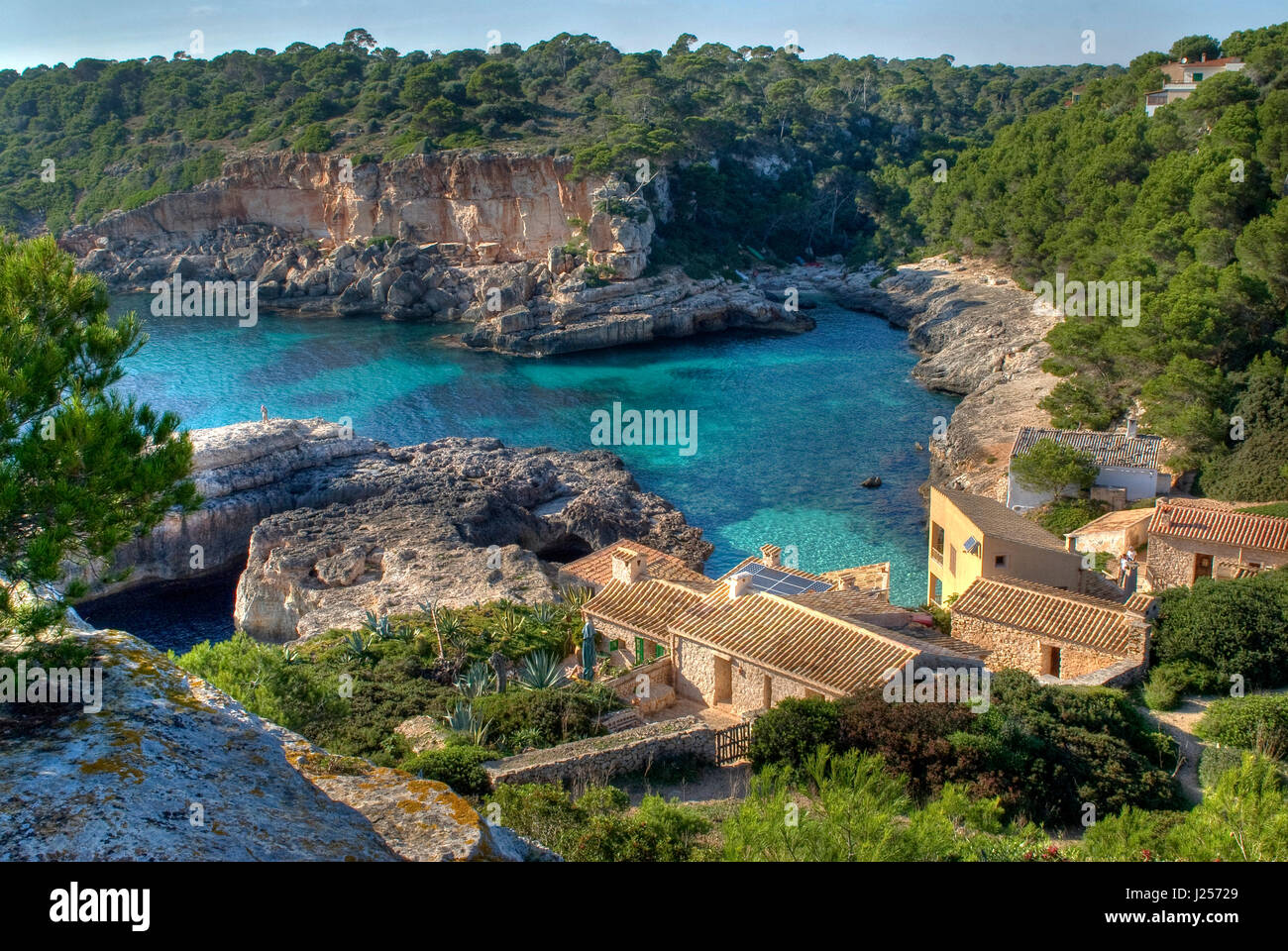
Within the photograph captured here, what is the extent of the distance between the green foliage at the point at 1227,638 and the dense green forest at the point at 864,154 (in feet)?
41.9

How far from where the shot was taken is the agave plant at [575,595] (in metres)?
23.9

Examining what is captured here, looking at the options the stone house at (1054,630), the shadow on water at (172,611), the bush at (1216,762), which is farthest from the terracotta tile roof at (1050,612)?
the shadow on water at (172,611)

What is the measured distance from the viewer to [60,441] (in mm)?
7914

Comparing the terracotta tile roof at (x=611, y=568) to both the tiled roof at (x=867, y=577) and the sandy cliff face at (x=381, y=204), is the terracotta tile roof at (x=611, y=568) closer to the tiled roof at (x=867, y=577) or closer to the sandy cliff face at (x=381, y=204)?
the tiled roof at (x=867, y=577)

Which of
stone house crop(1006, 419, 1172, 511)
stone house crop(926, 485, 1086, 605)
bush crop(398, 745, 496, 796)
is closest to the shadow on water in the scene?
bush crop(398, 745, 496, 796)

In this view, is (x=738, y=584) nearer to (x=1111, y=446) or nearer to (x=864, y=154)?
(x=1111, y=446)

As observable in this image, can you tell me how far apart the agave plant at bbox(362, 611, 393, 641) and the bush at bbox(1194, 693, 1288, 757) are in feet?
50.9

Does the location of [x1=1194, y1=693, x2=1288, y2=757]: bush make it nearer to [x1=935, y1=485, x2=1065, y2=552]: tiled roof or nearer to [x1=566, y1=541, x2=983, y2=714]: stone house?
[x1=566, y1=541, x2=983, y2=714]: stone house

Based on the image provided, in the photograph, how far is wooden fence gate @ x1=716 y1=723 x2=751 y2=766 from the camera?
15.9 metres

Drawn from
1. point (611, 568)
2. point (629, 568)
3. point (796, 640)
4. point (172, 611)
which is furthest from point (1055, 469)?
point (172, 611)

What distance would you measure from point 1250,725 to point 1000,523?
9.20 meters

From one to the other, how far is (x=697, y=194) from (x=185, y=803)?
3045 inches
